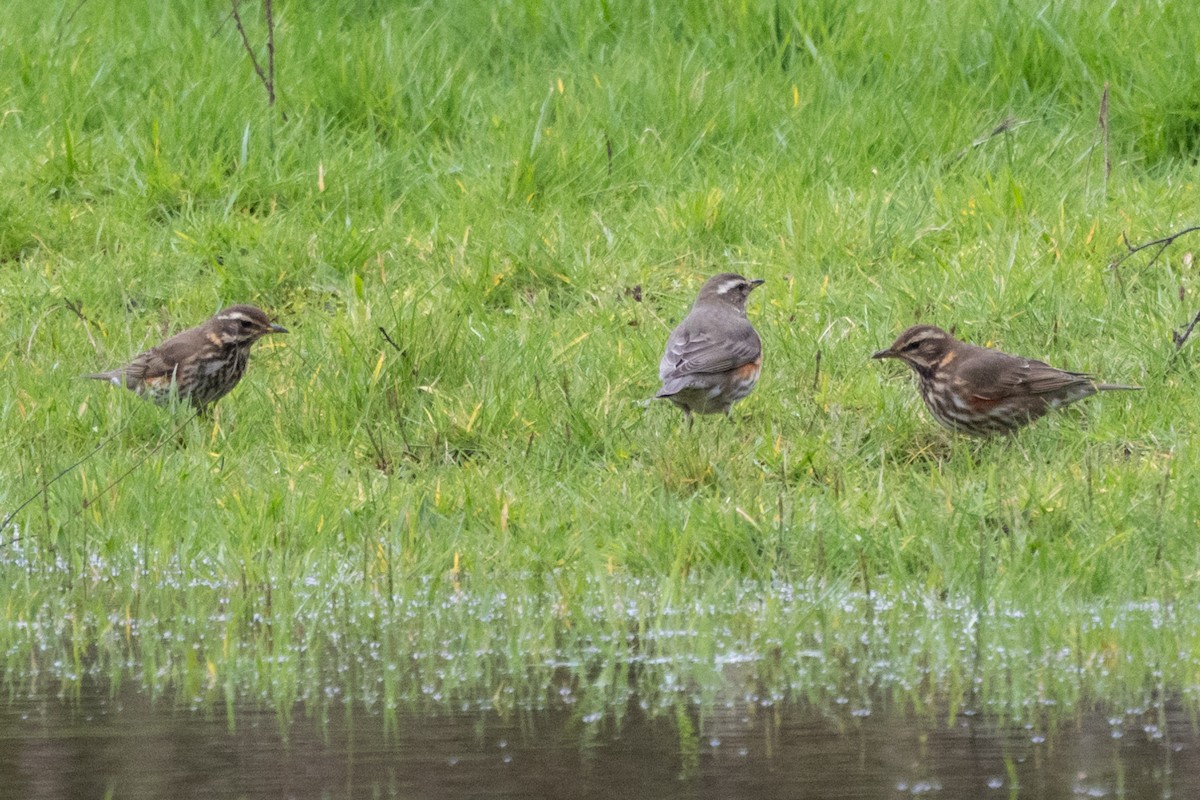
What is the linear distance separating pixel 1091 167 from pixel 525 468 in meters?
4.67

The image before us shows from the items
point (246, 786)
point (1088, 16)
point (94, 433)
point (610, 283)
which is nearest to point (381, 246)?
point (610, 283)

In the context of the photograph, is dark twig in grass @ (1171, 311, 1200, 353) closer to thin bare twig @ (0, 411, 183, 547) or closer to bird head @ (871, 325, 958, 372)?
bird head @ (871, 325, 958, 372)

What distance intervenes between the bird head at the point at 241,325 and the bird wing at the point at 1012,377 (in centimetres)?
340

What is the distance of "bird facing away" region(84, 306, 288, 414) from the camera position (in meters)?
8.46

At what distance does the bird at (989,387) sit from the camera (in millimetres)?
7578

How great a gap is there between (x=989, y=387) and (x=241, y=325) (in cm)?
358

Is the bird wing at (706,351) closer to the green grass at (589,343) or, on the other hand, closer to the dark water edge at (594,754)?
the green grass at (589,343)

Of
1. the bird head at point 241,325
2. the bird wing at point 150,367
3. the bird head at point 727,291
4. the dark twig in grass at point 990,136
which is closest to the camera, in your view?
the bird wing at point 150,367

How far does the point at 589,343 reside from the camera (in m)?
8.84

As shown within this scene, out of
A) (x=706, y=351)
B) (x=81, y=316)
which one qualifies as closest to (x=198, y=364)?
(x=81, y=316)

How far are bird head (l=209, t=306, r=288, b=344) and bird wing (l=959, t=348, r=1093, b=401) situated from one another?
134 inches

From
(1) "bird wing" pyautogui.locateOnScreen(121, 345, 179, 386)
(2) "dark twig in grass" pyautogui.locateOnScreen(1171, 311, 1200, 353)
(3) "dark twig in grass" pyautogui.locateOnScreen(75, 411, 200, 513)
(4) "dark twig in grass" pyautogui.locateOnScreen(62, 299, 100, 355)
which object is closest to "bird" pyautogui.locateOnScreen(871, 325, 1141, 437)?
(2) "dark twig in grass" pyautogui.locateOnScreen(1171, 311, 1200, 353)

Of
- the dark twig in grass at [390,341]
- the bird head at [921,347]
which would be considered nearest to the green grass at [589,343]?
the dark twig in grass at [390,341]

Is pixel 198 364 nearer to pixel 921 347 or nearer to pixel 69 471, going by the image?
pixel 69 471
